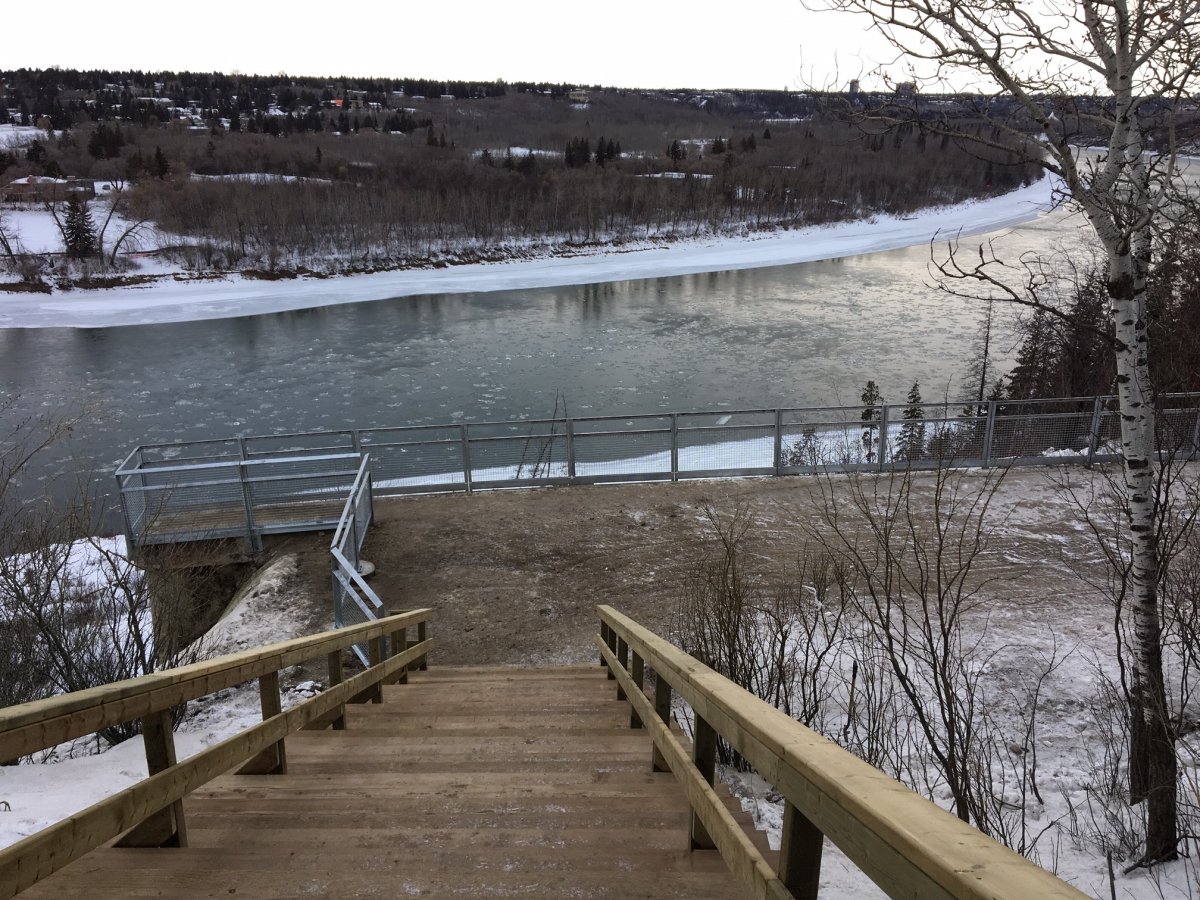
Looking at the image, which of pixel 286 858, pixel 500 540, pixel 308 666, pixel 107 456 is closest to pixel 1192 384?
pixel 500 540

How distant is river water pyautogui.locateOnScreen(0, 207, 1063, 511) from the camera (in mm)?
24703

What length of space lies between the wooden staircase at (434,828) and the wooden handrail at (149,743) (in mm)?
130

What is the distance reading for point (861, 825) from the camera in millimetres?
1230

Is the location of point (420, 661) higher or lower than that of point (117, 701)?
lower

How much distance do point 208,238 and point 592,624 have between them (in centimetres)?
6928

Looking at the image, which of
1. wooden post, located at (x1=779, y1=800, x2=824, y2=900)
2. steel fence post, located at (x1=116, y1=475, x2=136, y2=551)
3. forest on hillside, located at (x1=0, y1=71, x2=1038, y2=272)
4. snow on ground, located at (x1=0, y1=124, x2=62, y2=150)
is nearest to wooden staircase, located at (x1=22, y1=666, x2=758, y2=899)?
wooden post, located at (x1=779, y1=800, x2=824, y2=900)

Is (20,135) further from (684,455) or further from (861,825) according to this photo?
(861,825)

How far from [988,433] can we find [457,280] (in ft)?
152

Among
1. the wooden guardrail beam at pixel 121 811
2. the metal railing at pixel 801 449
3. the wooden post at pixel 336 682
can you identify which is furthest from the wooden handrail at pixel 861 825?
the metal railing at pixel 801 449

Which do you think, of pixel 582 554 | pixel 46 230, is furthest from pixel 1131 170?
pixel 46 230

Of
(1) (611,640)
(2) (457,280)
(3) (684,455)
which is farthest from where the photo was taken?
(2) (457,280)

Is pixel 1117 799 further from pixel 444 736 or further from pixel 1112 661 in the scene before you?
pixel 444 736

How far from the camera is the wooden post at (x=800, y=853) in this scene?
147 cm

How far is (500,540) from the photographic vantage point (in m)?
11.4
